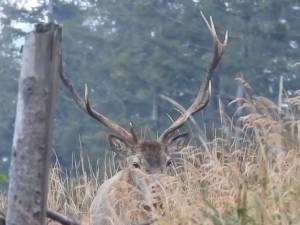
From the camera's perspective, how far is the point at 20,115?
4422mm

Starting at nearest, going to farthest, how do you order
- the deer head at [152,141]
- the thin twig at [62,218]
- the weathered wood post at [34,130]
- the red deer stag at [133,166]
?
the weathered wood post at [34,130], the thin twig at [62,218], the red deer stag at [133,166], the deer head at [152,141]

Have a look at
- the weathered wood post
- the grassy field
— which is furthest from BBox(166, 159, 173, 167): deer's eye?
Result: the weathered wood post

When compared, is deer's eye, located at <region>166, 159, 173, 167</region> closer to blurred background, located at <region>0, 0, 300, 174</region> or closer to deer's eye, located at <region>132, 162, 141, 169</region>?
deer's eye, located at <region>132, 162, 141, 169</region>

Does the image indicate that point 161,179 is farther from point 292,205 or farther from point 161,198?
point 292,205

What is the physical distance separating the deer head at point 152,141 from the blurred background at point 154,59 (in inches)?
687

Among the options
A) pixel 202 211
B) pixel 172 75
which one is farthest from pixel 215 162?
pixel 172 75

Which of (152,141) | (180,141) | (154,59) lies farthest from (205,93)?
(154,59)

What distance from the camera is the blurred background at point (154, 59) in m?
29.3

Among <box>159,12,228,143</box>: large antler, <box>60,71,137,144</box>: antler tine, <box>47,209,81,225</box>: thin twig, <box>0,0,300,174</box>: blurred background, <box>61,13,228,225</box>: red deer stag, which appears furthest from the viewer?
<box>0,0,300,174</box>: blurred background

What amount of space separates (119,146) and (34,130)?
4.21 m

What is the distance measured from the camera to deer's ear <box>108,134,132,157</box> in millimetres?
8539

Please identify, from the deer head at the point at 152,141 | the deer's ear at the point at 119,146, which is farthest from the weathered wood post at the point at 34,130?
the deer's ear at the point at 119,146

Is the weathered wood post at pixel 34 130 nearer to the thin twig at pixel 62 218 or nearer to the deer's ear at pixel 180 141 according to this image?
the thin twig at pixel 62 218

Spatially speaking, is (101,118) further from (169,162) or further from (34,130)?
(34,130)
